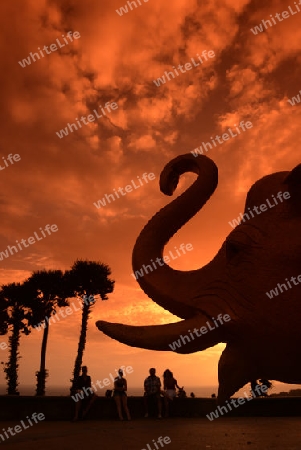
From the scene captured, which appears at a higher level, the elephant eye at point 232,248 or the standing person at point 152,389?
the elephant eye at point 232,248

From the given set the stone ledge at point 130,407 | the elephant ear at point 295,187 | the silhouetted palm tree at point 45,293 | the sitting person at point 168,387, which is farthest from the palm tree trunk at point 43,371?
the elephant ear at point 295,187

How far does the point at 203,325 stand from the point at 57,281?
3086cm

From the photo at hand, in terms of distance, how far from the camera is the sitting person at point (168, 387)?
37.1 ft

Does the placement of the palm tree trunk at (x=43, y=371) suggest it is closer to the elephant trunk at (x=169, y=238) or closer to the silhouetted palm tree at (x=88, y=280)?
the silhouetted palm tree at (x=88, y=280)

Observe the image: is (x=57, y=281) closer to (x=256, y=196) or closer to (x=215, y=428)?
(x=215, y=428)

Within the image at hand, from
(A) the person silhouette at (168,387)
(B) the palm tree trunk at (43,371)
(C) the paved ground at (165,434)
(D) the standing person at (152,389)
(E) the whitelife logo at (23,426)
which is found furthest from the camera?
(B) the palm tree trunk at (43,371)

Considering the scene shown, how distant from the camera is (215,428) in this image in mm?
9180

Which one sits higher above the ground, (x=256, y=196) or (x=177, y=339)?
(x=256, y=196)

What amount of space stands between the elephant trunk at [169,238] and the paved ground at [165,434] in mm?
4369

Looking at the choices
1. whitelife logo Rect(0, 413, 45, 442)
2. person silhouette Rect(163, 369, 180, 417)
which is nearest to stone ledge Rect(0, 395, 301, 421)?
whitelife logo Rect(0, 413, 45, 442)

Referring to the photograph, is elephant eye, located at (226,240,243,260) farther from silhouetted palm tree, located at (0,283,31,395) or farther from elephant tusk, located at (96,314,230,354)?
silhouetted palm tree, located at (0,283,31,395)

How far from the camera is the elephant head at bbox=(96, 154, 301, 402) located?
300cm

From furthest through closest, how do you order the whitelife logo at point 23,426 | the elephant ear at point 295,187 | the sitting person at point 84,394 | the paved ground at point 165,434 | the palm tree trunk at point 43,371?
the palm tree trunk at point 43,371 → the sitting person at point 84,394 → the whitelife logo at point 23,426 → the paved ground at point 165,434 → the elephant ear at point 295,187

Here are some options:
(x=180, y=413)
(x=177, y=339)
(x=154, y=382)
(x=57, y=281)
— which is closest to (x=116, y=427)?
(x=154, y=382)
